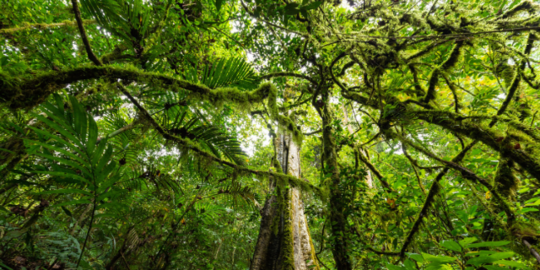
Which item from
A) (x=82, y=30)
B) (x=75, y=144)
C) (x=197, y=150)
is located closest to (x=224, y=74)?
(x=197, y=150)

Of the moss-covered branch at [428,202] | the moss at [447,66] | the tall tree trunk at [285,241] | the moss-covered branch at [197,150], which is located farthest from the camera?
the tall tree trunk at [285,241]

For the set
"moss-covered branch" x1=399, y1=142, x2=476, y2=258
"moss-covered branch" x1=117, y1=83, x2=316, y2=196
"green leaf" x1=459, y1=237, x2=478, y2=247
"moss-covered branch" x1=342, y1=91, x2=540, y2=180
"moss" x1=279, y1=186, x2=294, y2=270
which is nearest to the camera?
"green leaf" x1=459, y1=237, x2=478, y2=247

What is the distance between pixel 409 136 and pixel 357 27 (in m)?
1.69

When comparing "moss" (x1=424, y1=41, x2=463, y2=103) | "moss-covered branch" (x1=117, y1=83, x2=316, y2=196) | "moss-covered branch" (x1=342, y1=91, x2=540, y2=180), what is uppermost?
"moss" (x1=424, y1=41, x2=463, y2=103)

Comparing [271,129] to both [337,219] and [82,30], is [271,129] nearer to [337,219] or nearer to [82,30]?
[337,219]

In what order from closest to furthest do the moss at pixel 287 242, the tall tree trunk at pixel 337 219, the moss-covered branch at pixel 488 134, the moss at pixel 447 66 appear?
1. the moss-covered branch at pixel 488 134
2. the tall tree trunk at pixel 337 219
3. the moss at pixel 447 66
4. the moss at pixel 287 242

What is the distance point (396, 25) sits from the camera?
2.28 metres

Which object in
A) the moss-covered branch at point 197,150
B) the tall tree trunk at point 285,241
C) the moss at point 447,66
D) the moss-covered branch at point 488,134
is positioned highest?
the moss at point 447,66

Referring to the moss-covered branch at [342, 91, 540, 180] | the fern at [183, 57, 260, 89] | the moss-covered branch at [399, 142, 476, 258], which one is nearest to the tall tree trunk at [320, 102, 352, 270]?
the moss-covered branch at [399, 142, 476, 258]

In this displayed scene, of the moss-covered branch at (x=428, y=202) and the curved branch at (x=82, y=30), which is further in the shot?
the moss-covered branch at (x=428, y=202)

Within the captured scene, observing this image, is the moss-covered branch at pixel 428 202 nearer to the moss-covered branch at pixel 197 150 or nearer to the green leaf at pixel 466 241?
the moss-covered branch at pixel 197 150

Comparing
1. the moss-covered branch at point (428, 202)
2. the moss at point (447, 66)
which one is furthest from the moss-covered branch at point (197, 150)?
the moss at point (447, 66)

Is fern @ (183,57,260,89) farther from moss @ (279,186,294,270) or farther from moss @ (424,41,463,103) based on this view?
moss @ (424,41,463,103)

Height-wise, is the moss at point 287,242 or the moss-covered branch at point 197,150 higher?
the moss-covered branch at point 197,150
